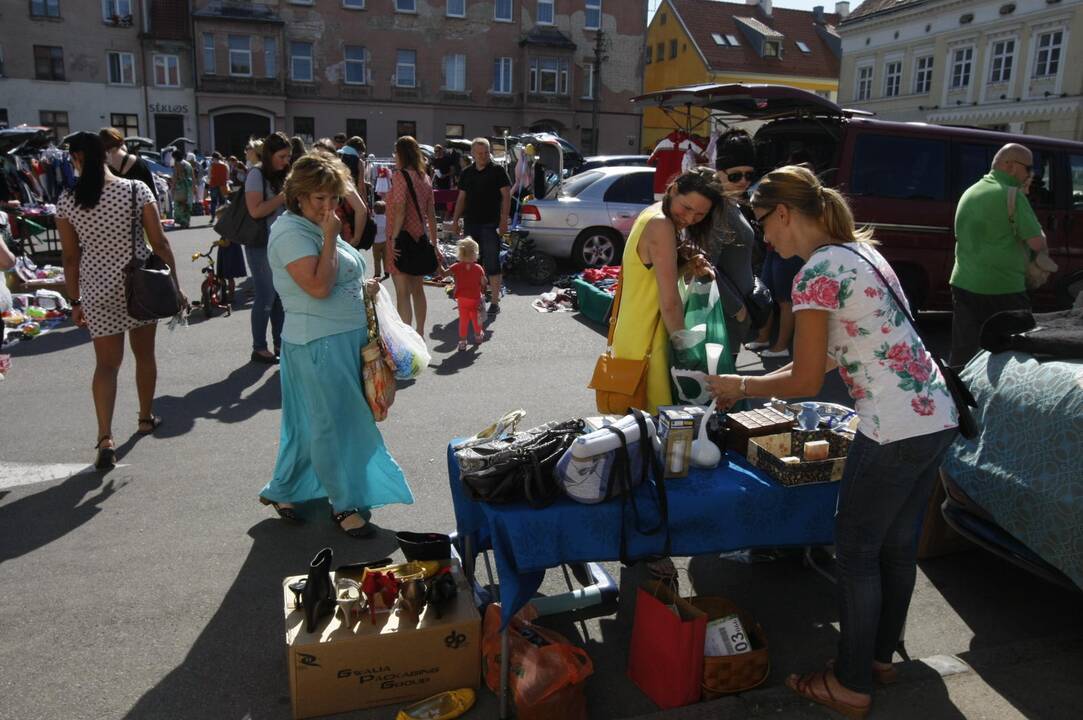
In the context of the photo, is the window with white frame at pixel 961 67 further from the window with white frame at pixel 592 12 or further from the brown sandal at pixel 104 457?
the brown sandal at pixel 104 457

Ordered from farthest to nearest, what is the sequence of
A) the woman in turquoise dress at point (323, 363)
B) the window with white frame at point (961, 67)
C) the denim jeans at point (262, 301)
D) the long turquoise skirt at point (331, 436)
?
the window with white frame at point (961, 67), the denim jeans at point (262, 301), the long turquoise skirt at point (331, 436), the woman in turquoise dress at point (323, 363)

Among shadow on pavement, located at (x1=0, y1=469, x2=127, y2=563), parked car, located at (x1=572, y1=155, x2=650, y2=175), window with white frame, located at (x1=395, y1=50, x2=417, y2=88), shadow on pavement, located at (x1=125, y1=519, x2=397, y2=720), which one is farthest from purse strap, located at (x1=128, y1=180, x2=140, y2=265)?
window with white frame, located at (x1=395, y1=50, x2=417, y2=88)

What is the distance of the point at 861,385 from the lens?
2721 millimetres

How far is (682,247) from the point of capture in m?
3.92

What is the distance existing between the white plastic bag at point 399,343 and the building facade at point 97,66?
125ft

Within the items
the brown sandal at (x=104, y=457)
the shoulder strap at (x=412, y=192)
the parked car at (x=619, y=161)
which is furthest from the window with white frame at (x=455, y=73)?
the brown sandal at (x=104, y=457)

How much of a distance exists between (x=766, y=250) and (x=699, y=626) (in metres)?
6.26

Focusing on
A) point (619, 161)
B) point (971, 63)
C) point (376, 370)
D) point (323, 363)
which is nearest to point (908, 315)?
point (376, 370)

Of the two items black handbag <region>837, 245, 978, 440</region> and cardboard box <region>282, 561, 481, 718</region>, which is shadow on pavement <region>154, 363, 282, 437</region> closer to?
cardboard box <region>282, 561, 481, 718</region>

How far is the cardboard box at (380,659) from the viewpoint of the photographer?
2.83 m

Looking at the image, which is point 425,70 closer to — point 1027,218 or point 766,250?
point 766,250

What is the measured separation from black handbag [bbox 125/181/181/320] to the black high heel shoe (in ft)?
8.73

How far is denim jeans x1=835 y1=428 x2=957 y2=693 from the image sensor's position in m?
2.70

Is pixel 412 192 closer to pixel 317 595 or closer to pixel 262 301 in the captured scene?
pixel 262 301
